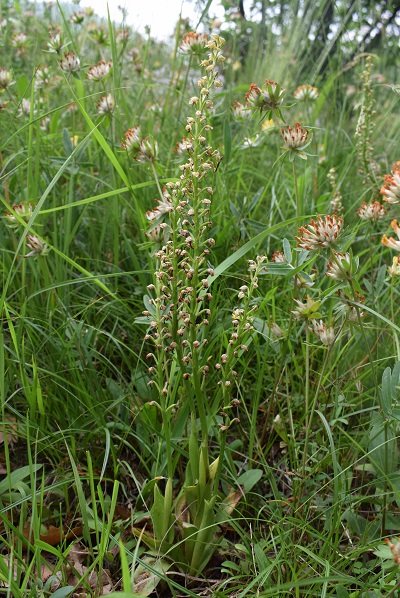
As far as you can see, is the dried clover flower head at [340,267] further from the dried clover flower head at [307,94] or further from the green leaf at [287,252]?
the dried clover flower head at [307,94]

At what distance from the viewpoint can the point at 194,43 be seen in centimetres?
169

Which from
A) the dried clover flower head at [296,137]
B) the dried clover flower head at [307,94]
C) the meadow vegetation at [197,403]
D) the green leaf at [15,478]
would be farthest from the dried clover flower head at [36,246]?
the dried clover flower head at [307,94]

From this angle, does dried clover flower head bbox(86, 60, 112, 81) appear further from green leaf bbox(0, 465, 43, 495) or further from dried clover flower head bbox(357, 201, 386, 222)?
green leaf bbox(0, 465, 43, 495)

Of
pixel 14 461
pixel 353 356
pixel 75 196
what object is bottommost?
pixel 14 461

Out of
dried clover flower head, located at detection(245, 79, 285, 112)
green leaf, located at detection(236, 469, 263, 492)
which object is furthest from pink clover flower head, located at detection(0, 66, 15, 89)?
green leaf, located at detection(236, 469, 263, 492)

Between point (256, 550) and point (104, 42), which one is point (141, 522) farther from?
point (104, 42)

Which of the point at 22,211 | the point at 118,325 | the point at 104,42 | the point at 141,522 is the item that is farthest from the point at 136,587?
the point at 104,42

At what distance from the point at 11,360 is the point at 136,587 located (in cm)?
55

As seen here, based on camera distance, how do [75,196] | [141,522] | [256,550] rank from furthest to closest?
[75,196] → [141,522] → [256,550]

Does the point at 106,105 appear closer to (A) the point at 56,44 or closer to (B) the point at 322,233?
(A) the point at 56,44

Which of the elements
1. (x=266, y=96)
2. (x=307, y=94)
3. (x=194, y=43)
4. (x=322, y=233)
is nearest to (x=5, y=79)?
(x=194, y=43)

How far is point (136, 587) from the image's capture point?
1.02 metres

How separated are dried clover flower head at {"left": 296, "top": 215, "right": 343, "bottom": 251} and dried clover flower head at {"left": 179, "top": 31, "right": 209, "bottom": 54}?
906 millimetres

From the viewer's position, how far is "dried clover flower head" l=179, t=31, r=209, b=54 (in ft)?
5.54
